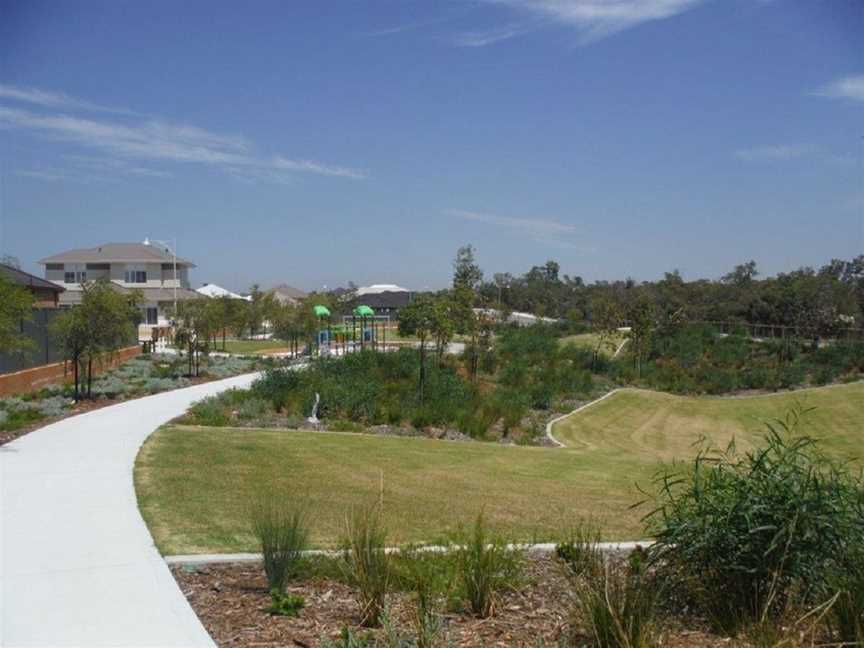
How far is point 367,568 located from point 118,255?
70090 millimetres

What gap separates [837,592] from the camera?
203 inches

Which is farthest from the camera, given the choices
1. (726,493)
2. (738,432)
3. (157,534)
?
(738,432)

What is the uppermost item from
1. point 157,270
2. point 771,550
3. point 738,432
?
point 157,270

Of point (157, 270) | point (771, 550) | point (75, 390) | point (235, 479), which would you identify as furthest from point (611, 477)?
point (157, 270)

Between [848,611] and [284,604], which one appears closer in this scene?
[848,611]

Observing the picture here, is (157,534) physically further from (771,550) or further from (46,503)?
(771,550)

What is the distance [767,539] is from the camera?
5691 millimetres

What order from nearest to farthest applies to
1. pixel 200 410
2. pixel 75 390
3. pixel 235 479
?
pixel 235 479 < pixel 200 410 < pixel 75 390

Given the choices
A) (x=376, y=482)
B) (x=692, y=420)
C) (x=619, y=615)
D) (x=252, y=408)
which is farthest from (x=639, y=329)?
(x=619, y=615)

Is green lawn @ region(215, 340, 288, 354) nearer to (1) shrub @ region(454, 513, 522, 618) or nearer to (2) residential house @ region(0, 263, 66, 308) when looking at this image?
(2) residential house @ region(0, 263, 66, 308)

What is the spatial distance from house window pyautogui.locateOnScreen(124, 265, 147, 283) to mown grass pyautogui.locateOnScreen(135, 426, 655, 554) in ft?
189

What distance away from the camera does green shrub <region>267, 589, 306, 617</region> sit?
612 cm

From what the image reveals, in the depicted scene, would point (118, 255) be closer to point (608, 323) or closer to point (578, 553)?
point (608, 323)

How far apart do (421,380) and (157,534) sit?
1457 centimetres
